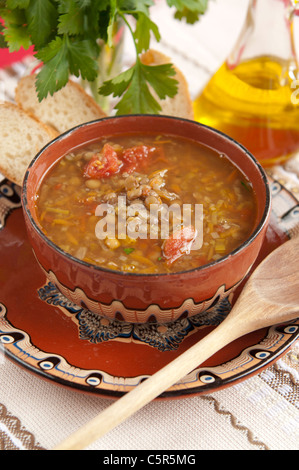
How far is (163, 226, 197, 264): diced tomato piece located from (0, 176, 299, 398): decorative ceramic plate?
A: 1.00ft

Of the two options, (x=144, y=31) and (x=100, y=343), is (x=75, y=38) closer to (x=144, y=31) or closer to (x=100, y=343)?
(x=144, y=31)

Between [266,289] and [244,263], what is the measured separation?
0.20m

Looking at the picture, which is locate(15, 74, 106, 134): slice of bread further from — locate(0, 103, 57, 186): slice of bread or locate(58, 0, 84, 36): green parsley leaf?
locate(58, 0, 84, 36): green parsley leaf

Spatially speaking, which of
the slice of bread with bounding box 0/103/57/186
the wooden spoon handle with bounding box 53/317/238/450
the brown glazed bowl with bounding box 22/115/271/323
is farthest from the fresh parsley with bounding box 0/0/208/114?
the wooden spoon handle with bounding box 53/317/238/450

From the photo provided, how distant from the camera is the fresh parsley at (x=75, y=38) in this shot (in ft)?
8.67

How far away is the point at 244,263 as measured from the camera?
213cm

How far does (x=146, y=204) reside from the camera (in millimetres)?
2342

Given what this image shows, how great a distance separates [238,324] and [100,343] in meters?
0.54

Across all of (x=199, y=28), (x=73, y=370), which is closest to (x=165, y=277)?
(x=73, y=370)

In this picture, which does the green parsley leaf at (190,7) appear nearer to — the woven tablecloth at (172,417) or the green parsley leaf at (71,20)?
the green parsley leaf at (71,20)

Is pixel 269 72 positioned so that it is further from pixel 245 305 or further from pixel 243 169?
pixel 245 305

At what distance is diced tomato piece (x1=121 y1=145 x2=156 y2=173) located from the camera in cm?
259

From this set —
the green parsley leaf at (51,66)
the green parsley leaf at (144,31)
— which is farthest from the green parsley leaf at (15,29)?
the green parsley leaf at (144,31)

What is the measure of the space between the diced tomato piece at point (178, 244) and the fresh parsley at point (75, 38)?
1039mm
